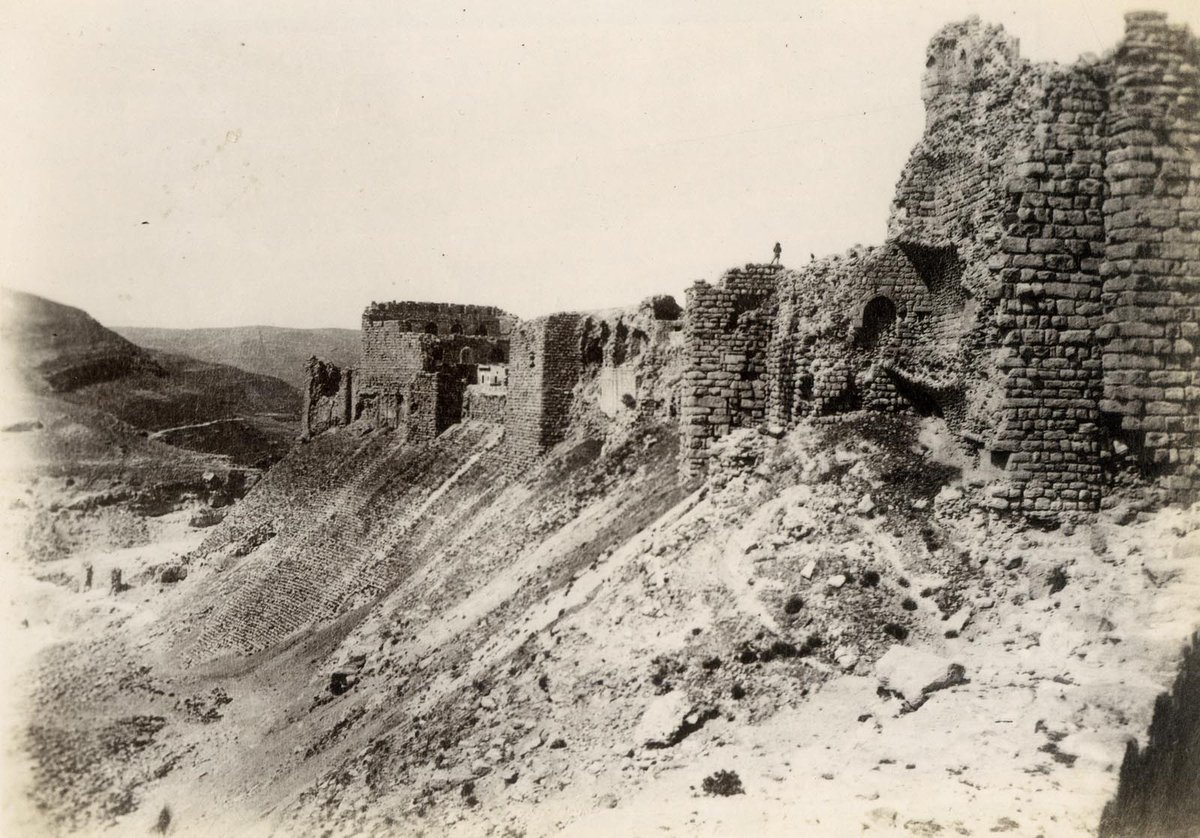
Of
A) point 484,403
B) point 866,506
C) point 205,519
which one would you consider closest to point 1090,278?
point 866,506

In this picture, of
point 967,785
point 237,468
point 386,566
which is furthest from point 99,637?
point 967,785

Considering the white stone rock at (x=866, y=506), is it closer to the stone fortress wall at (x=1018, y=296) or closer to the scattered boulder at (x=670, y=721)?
the stone fortress wall at (x=1018, y=296)

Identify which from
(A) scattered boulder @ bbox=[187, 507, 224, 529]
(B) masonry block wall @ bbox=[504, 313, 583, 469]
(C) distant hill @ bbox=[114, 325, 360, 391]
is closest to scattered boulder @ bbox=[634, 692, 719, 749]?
(B) masonry block wall @ bbox=[504, 313, 583, 469]

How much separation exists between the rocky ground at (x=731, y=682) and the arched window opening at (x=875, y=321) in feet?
4.58

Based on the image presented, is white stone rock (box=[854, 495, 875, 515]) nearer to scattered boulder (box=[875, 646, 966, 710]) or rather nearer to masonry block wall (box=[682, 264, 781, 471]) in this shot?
scattered boulder (box=[875, 646, 966, 710])

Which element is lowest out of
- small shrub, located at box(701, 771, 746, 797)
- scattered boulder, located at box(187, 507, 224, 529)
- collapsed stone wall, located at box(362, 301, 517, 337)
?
scattered boulder, located at box(187, 507, 224, 529)

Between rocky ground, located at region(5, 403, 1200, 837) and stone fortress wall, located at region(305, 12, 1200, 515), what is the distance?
0.69 meters

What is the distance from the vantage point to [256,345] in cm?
9056

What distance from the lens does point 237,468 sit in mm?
45312

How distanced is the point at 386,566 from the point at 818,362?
12.3 meters

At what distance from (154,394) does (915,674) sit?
5378 cm

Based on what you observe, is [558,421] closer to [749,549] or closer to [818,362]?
[818,362]

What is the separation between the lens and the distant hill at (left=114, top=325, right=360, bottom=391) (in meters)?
85.8

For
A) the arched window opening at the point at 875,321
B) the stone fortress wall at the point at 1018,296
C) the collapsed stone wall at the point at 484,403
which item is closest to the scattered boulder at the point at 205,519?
the collapsed stone wall at the point at 484,403
